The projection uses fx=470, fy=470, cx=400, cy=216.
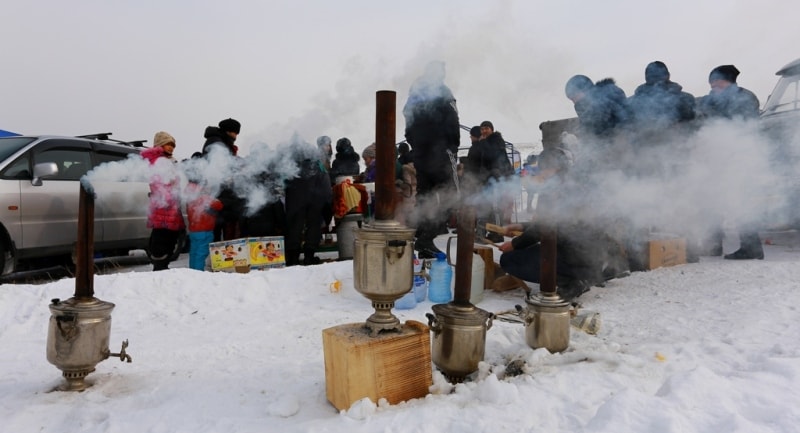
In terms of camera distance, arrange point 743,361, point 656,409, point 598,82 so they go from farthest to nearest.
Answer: point 598,82 < point 743,361 < point 656,409

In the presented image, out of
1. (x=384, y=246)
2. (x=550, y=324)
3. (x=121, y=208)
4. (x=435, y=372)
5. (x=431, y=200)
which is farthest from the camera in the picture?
(x=121, y=208)

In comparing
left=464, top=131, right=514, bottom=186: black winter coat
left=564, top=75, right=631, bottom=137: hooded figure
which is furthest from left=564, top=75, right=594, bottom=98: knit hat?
left=464, top=131, right=514, bottom=186: black winter coat

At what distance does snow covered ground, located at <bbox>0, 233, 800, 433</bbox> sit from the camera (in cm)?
221

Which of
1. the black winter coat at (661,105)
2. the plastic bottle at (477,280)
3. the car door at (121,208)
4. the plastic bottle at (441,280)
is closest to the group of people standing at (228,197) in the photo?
the car door at (121,208)

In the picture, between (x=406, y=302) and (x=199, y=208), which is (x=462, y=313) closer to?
(x=406, y=302)

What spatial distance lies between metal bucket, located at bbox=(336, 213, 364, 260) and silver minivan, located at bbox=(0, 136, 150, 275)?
3.17 meters

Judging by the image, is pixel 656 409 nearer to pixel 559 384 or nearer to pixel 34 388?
pixel 559 384

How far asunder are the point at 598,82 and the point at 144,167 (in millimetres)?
5123

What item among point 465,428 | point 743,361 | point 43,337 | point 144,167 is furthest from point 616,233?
point 43,337

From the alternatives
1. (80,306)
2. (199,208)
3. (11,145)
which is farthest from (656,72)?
(11,145)

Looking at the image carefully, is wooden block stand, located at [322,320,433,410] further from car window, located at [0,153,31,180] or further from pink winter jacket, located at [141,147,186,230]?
car window, located at [0,153,31,180]

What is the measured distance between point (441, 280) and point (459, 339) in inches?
80.6

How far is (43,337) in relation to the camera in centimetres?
413

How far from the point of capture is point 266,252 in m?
6.32
